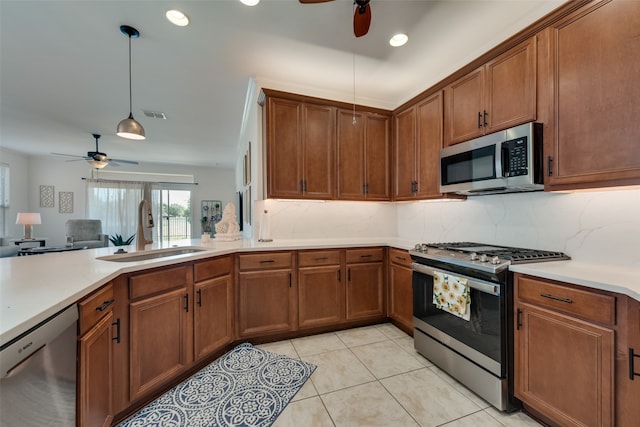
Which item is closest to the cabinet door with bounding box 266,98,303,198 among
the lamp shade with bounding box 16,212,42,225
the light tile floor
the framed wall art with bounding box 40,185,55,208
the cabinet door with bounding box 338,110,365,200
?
the cabinet door with bounding box 338,110,365,200

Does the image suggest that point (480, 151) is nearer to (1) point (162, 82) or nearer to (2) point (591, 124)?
(2) point (591, 124)

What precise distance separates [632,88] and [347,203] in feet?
7.89

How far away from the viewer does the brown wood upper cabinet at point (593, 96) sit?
4.47 ft

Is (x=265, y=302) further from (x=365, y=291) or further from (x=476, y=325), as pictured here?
(x=476, y=325)

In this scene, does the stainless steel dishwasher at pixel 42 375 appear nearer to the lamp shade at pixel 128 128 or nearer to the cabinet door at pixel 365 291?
the lamp shade at pixel 128 128

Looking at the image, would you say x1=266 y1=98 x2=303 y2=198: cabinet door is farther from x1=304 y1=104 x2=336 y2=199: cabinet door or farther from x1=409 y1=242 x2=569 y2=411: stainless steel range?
x1=409 y1=242 x2=569 y2=411: stainless steel range

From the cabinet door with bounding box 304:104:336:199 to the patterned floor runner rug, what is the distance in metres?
1.65

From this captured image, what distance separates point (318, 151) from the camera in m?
2.93

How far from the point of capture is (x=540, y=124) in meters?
1.74

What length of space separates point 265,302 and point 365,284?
107cm

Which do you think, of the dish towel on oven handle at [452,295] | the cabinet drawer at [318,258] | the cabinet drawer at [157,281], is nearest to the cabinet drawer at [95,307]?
the cabinet drawer at [157,281]

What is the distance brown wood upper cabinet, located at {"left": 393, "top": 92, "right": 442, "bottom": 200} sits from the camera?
260cm

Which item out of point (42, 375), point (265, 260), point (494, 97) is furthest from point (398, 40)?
point (42, 375)

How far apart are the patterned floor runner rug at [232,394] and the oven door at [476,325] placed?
3.45 ft
